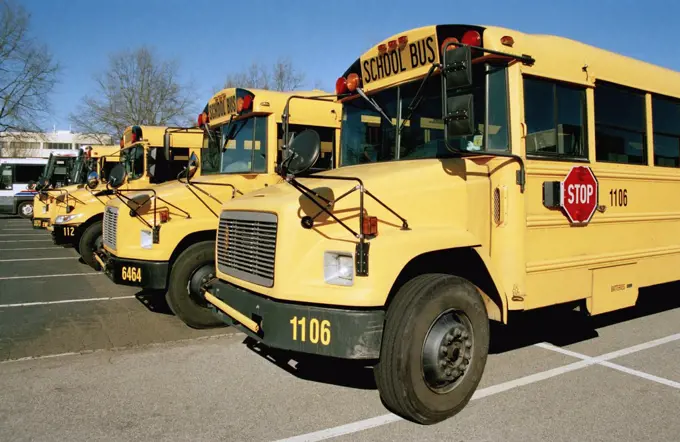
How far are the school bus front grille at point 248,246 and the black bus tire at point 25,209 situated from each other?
25.4 meters

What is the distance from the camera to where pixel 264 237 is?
3561 millimetres

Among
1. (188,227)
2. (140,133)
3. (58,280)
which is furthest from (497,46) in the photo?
(58,280)

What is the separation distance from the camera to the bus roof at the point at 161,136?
24.3 feet

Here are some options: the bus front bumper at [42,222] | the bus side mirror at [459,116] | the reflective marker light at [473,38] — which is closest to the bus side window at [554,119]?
the reflective marker light at [473,38]

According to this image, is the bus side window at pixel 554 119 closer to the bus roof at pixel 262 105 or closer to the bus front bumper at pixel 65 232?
the bus roof at pixel 262 105

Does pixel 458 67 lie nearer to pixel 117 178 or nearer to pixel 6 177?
pixel 117 178

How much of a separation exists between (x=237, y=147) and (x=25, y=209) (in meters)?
23.7

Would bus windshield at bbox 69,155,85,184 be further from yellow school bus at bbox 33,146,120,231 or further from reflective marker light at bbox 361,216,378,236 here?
reflective marker light at bbox 361,216,378,236

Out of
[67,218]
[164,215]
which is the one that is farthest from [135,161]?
[164,215]

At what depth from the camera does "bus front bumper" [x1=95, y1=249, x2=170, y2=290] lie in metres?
5.45

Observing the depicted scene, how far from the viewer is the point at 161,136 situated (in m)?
9.75

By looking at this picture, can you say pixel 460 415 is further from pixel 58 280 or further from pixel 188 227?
pixel 58 280

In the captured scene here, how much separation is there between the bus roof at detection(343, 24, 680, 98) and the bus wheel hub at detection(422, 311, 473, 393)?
6.13ft

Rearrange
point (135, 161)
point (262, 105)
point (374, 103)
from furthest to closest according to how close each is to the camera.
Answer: point (135, 161)
point (262, 105)
point (374, 103)
